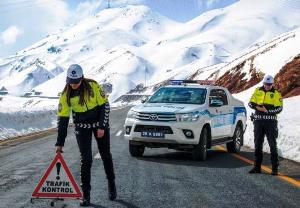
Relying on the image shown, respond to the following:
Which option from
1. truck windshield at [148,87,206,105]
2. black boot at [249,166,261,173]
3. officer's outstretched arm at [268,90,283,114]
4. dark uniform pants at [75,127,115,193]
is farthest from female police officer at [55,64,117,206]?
truck windshield at [148,87,206,105]

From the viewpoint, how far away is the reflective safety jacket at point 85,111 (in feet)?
23.9

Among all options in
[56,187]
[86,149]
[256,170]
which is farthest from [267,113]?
[56,187]

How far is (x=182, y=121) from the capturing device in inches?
492

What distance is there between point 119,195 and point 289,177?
145 inches

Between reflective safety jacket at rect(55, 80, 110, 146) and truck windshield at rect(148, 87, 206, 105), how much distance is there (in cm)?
624

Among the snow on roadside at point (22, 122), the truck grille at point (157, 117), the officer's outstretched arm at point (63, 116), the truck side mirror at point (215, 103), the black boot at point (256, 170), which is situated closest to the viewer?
the officer's outstretched arm at point (63, 116)

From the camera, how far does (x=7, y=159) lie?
505 inches

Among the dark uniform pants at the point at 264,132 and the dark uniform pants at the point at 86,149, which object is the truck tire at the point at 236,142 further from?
the dark uniform pants at the point at 86,149

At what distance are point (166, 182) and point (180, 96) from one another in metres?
4.85

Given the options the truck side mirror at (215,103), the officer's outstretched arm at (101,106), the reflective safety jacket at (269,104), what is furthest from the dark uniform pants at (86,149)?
the truck side mirror at (215,103)

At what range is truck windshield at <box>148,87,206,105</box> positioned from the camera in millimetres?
13656

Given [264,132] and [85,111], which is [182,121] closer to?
[264,132]

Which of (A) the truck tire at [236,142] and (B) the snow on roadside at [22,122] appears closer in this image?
(A) the truck tire at [236,142]

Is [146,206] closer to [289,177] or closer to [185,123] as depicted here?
[289,177]
